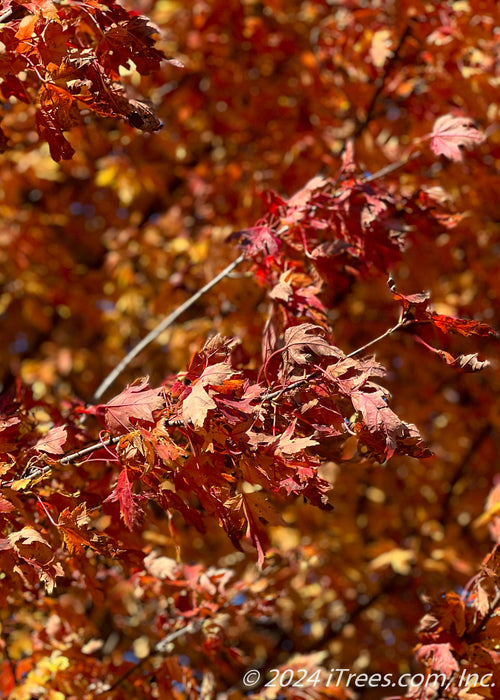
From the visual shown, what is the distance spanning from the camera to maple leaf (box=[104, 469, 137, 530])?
1.48m

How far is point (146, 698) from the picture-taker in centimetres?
217

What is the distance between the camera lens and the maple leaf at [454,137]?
7.23ft

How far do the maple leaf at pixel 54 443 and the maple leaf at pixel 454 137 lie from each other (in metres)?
1.48

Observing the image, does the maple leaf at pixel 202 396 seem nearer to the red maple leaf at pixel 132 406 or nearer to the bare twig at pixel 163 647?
the red maple leaf at pixel 132 406

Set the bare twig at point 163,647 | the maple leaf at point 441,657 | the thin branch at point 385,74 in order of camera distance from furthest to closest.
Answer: the thin branch at point 385,74
the bare twig at point 163,647
the maple leaf at point 441,657

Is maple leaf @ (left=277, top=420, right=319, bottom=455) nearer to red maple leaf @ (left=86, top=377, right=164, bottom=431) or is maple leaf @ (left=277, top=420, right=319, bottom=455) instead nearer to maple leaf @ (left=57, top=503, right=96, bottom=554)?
red maple leaf @ (left=86, top=377, right=164, bottom=431)

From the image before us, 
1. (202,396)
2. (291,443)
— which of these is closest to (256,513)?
(291,443)

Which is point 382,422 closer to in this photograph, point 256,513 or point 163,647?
point 256,513

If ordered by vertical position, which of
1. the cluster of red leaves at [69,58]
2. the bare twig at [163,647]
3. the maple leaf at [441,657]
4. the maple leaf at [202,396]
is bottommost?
the bare twig at [163,647]

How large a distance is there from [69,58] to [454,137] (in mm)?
1252

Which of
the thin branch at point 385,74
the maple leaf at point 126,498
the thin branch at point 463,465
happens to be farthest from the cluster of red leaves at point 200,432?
the thin branch at point 463,465

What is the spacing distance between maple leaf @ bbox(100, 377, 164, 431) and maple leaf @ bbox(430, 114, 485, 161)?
4.31 ft

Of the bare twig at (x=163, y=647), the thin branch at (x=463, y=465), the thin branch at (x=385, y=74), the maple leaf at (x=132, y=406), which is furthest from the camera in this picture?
the thin branch at (x=463, y=465)

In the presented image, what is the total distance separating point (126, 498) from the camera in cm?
149
